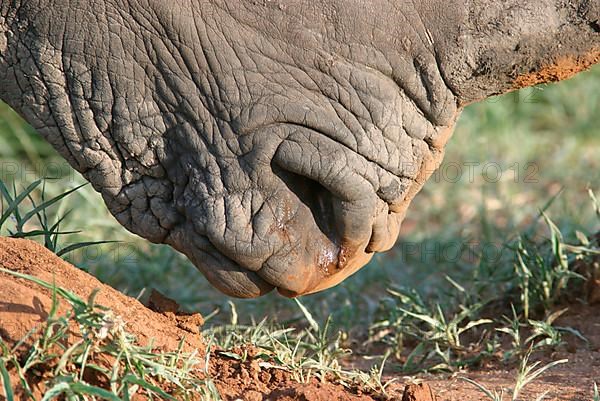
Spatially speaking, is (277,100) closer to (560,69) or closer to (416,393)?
(560,69)

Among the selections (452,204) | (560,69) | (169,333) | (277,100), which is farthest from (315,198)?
(452,204)

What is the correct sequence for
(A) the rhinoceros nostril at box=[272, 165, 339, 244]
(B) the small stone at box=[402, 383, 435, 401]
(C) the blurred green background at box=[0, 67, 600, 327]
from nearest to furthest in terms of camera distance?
(B) the small stone at box=[402, 383, 435, 401] → (A) the rhinoceros nostril at box=[272, 165, 339, 244] → (C) the blurred green background at box=[0, 67, 600, 327]

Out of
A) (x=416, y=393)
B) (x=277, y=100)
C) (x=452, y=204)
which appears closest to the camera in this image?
(x=416, y=393)

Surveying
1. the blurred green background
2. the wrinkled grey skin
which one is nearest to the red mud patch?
the wrinkled grey skin

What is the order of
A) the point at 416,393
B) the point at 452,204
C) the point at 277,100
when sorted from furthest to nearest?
the point at 452,204 → the point at 277,100 → the point at 416,393

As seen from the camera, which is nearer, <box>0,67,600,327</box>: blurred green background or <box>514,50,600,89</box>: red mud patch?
<box>514,50,600,89</box>: red mud patch

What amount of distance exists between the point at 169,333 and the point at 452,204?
387 centimetres

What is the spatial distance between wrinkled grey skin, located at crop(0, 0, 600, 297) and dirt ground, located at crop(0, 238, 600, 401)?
0.21m

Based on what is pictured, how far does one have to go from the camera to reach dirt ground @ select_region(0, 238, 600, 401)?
7.76 ft

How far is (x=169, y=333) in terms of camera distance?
2605 mm

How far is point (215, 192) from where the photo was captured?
2691 millimetres

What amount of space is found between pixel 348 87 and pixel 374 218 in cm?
34

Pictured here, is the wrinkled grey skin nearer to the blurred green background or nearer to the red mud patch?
the red mud patch

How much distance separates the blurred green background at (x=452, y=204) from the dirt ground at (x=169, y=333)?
0.70 m
